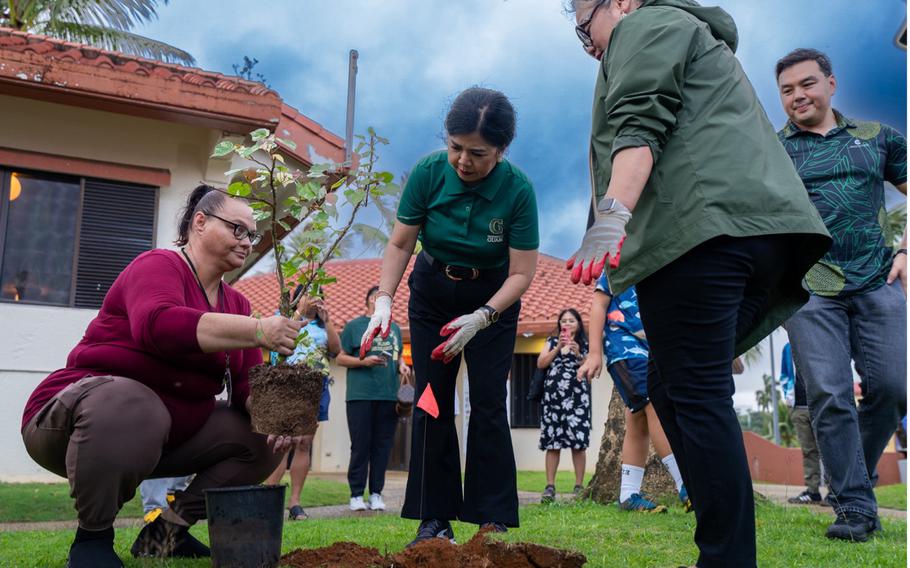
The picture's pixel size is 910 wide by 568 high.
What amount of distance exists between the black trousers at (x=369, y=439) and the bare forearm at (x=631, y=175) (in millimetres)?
4544

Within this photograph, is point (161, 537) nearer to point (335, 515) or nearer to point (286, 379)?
point (286, 379)

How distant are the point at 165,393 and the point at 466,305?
124cm

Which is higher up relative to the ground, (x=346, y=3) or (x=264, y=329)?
(x=346, y=3)

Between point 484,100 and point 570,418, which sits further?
point 570,418

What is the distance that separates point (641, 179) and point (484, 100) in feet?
3.81

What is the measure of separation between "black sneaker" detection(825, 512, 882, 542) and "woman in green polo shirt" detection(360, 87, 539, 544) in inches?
57.1

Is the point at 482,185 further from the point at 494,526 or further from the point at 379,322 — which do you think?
the point at 494,526

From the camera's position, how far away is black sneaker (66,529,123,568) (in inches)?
101

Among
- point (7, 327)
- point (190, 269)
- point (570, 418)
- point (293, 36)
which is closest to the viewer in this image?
point (190, 269)

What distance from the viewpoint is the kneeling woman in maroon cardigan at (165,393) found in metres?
2.55

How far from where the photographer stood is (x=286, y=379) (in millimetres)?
2738

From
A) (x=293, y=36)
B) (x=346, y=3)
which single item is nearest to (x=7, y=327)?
(x=346, y=3)

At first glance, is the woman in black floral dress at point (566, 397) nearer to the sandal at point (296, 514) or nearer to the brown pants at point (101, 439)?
the sandal at point (296, 514)

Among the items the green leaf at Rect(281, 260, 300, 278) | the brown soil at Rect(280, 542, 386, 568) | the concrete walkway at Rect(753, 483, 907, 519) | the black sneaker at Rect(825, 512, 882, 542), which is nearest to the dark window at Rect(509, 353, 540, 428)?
the concrete walkway at Rect(753, 483, 907, 519)
